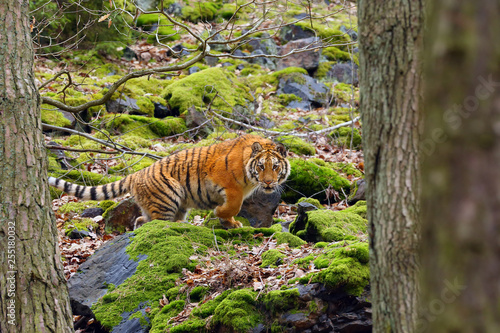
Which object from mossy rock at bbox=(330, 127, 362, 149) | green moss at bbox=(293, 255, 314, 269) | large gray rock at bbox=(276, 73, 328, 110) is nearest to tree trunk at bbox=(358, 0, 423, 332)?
green moss at bbox=(293, 255, 314, 269)

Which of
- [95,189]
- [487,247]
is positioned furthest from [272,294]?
[95,189]

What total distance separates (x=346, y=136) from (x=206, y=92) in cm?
460

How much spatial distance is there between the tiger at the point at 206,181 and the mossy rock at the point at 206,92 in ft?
18.3

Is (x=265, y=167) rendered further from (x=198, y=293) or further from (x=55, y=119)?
(x=55, y=119)

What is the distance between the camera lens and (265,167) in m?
7.10

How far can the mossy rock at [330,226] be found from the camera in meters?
5.57

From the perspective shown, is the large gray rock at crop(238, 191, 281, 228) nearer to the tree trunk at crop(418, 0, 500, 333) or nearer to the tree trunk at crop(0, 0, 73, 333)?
the tree trunk at crop(0, 0, 73, 333)

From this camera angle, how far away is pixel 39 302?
3.36 m

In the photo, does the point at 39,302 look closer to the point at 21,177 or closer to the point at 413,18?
the point at 21,177

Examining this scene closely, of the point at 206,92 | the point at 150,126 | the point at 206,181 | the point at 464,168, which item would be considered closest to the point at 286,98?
the point at 206,92

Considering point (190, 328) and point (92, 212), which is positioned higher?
point (92, 212)

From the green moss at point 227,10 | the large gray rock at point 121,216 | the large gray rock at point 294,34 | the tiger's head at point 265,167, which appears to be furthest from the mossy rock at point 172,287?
the green moss at point 227,10

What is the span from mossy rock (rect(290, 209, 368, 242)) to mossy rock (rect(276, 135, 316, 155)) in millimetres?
4145

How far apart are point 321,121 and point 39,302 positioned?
11.2 m
